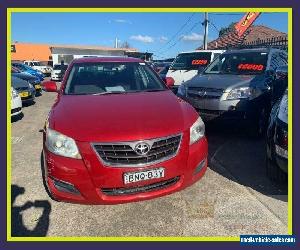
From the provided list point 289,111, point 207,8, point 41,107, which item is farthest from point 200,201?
point 41,107

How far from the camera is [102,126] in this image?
323cm

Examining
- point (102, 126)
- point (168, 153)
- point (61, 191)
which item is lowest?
point (61, 191)

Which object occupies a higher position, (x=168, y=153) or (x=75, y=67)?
(x=75, y=67)

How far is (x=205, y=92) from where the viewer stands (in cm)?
603

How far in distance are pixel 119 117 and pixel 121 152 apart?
49 centimetres

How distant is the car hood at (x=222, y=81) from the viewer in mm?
5883

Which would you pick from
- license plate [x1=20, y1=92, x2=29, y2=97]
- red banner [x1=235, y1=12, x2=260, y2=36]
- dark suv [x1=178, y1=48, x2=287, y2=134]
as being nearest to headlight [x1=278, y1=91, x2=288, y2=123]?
dark suv [x1=178, y1=48, x2=287, y2=134]

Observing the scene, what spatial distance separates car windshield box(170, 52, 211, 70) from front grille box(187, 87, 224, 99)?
14.9ft

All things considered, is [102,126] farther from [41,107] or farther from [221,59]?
[41,107]

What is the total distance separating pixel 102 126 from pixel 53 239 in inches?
46.5

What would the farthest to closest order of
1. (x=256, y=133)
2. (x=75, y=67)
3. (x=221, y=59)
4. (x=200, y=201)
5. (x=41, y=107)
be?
(x=41, y=107), (x=221, y=59), (x=256, y=133), (x=75, y=67), (x=200, y=201)

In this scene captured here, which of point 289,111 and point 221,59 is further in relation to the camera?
point 221,59

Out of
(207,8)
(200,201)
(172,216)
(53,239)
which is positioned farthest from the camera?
(207,8)

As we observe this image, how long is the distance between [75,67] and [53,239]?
2.77 metres
